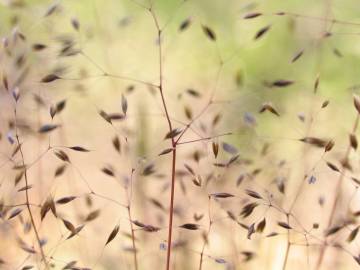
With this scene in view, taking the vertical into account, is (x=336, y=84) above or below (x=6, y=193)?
above

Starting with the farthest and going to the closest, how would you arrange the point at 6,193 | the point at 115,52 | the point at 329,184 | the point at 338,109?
the point at 115,52 < the point at 338,109 < the point at 329,184 < the point at 6,193

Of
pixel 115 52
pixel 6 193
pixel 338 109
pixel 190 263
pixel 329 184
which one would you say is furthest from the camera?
pixel 115 52

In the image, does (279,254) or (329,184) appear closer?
(279,254)

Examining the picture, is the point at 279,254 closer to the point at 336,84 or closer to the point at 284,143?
the point at 284,143

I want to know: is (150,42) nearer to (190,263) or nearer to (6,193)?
(6,193)

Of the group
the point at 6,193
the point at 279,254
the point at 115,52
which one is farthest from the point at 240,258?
the point at 115,52

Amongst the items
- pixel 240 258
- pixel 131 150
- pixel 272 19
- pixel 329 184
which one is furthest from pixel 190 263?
pixel 272 19
